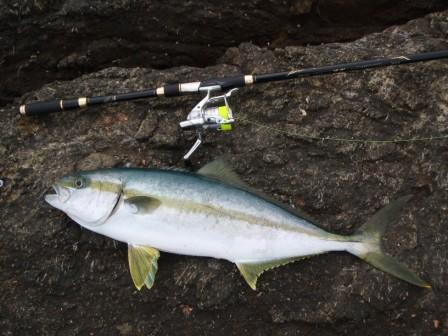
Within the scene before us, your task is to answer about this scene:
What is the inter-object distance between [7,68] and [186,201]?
6.73 ft

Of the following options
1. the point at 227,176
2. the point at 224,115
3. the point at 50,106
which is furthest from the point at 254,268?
the point at 50,106

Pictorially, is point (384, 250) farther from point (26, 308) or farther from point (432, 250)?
point (26, 308)

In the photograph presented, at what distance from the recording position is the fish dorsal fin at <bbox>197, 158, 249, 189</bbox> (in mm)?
3283

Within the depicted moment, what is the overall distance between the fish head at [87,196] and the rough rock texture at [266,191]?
0.30m

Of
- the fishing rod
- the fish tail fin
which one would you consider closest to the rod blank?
the fishing rod

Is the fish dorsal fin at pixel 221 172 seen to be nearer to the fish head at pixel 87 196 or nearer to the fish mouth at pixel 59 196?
the fish head at pixel 87 196

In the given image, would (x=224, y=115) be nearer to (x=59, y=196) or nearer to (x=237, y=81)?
(x=237, y=81)

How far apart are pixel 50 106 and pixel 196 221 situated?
138cm

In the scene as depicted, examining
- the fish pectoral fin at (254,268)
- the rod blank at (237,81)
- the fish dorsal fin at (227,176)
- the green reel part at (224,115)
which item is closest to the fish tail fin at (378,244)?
the fish dorsal fin at (227,176)

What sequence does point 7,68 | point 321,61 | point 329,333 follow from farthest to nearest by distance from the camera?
point 7,68, point 321,61, point 329,333

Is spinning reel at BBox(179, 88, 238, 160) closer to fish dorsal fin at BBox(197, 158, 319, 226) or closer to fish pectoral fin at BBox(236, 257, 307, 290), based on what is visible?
fish dorsal fin at BBox(197, 158, 319, 226)

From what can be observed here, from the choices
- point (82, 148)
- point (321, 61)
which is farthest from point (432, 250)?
point (82, 148)

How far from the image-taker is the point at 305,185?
138 inches

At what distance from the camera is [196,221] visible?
3.19 meters
